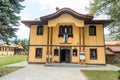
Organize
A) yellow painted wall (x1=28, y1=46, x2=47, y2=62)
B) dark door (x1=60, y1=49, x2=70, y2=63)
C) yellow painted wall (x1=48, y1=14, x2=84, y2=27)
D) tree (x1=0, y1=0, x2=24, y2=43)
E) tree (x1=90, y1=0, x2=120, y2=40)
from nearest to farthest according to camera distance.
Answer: tree (x1=0, y1=0, x2=24, y2=43) → tree (x1=90, y1=0, x2=120, y2=40) → yellow painted wall (x1=48, y1=14, x2=84, y2=27) → dark door (x1=60, y1=49, x2=70, y2=63) → yellow painted wall (x1=28, y1=46, x2=47, y2=62)

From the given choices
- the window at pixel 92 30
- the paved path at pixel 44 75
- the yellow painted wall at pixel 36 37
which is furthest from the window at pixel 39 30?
the paved path at pixel 44 75

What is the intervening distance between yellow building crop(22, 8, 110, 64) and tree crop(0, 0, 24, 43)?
337 inches

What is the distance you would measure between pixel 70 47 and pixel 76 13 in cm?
464

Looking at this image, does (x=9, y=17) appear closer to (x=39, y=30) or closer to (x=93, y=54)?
(x=39, y=30)

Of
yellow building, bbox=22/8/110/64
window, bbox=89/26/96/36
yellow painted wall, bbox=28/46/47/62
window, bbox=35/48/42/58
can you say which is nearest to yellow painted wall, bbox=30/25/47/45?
yellow building, bbox=22/8/110/64

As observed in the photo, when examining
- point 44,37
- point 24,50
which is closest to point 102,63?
point 44,37

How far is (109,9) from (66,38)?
8.99 metres

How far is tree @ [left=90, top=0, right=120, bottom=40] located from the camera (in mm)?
14100

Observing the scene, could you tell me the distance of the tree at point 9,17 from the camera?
1272 centimetres

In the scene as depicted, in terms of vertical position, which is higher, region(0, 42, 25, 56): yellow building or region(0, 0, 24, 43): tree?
region(0, 0, 24, 43): tree

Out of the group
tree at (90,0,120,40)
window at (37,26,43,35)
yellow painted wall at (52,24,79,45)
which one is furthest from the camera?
window at (37,26,43,35)

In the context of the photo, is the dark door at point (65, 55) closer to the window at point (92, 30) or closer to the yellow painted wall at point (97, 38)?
the yellow painted wall at point (97, 38)

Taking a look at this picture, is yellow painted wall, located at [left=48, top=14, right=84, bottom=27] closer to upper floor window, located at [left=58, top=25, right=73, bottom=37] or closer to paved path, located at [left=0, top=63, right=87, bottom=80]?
upper floor window, located at [left=58, top=25, right=73, bottom=37]

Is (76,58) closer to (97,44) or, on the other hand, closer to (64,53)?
(64,53)
